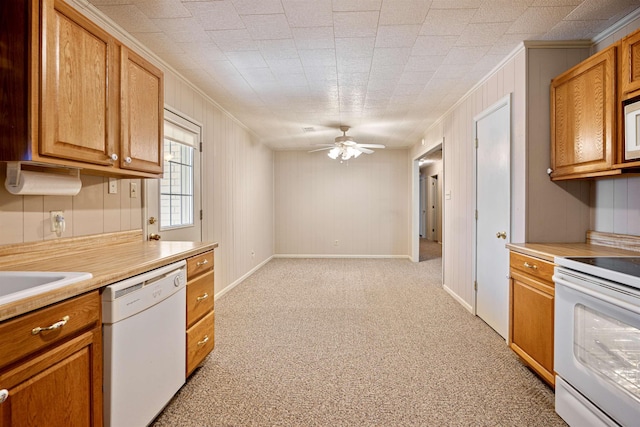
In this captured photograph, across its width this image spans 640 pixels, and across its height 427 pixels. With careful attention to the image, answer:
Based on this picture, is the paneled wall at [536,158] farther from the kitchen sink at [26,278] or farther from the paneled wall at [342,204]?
the paneled wall at [342,204]

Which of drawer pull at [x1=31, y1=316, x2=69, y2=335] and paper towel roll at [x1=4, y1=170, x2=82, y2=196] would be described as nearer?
drawer pull at [x1=31, y1=316, x2=69, y2=335]

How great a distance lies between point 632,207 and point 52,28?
11.4 ft

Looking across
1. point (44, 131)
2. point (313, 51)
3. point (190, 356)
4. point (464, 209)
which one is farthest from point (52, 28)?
point (464, 209)

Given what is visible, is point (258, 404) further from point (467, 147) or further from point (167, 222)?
point (467, 147)

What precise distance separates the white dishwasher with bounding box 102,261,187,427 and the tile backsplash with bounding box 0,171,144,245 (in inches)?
26.6

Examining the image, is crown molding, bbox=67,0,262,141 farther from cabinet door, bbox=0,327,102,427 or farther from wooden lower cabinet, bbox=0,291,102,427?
cabinet door, bbox=0,327,102,427

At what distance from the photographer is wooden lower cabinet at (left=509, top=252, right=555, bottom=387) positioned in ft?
6.32

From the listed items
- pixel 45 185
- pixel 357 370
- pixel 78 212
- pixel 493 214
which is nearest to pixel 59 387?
pixel 45 185

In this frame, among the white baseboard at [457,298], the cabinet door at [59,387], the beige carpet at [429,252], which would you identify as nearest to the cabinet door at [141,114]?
the cabinet door at [59,387]

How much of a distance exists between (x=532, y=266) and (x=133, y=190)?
292 cm

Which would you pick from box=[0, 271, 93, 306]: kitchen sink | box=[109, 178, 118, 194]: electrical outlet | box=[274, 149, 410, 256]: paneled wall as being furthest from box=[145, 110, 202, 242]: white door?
box=[274, 149, 410, 256]: paneled wall

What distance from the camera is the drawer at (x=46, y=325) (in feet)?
3.13

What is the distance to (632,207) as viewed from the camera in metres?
2.11

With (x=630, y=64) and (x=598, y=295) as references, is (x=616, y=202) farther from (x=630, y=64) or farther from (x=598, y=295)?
(x=598, y=295)
